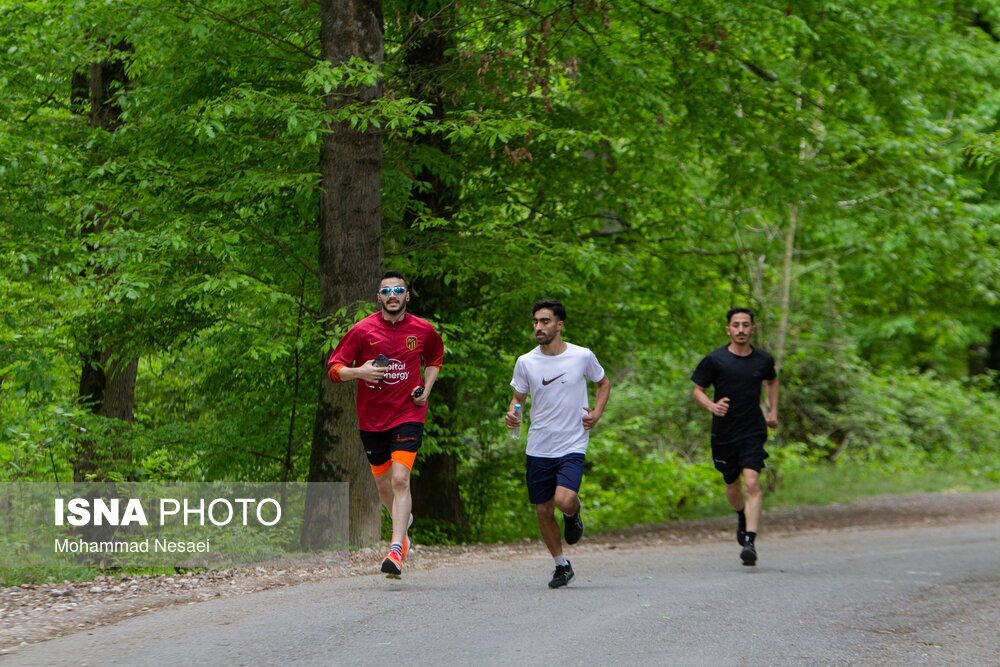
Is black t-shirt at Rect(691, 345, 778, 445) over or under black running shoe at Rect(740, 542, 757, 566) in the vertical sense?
over

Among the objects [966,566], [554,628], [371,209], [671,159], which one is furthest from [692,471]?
[554,628]

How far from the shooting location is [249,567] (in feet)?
34.1

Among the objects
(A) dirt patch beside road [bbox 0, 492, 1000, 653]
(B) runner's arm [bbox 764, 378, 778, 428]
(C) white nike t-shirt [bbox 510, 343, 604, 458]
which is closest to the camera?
(A) dirt patch beside road [bbox 0, 492, 1000, 653]

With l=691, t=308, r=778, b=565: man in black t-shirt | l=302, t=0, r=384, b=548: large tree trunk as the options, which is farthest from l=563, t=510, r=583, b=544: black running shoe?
l=302, t=0, r=384, b=548: large tree trunk

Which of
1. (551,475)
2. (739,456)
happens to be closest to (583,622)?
(551,475)

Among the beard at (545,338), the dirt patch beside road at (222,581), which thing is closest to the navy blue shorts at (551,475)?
the beard at (545,338)

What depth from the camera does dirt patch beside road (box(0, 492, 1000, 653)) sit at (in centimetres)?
765

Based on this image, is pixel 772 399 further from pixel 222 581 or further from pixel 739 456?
pixel 222 581

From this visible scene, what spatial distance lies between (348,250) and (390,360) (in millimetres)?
2841

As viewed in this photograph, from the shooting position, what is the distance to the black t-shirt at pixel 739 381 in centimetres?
1102

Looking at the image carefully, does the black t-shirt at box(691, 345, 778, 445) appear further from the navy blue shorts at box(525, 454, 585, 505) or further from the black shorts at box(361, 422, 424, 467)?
the black shorts at box(361, 422, 424, 467)

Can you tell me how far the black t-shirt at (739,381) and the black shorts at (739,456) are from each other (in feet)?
0.19

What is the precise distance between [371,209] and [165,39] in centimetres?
270

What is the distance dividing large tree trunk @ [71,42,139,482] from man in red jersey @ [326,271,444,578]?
476 centimetres
